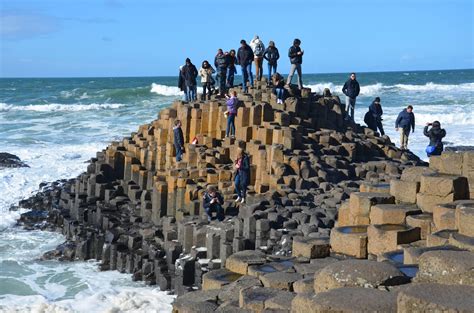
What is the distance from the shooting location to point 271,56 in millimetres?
21266

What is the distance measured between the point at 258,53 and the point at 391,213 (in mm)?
11715

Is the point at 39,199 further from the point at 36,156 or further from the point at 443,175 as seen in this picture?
the point at 443,175

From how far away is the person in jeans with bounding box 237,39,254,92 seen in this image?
20.8 meters

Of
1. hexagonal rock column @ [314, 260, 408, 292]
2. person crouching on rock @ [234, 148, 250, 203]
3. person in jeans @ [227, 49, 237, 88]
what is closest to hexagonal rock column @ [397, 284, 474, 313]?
hexagonal rock column @ [314, 260, 408, 292]

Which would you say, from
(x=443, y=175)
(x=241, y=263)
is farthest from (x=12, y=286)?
(x=443, y=175)

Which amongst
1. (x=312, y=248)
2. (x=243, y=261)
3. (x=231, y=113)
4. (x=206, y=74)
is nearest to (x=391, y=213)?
(x=312, y=248)

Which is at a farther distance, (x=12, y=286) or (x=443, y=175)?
(x=12, y=286)

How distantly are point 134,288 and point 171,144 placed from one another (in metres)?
6.29

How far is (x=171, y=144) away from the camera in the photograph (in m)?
19.5

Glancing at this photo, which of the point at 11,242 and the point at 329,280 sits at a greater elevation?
the point at 329,280

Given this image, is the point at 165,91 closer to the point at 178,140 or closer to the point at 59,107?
the point at 59,107

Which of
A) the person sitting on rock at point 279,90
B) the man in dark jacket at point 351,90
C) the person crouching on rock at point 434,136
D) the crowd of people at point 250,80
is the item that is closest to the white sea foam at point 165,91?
the crowd of people at point 250,80

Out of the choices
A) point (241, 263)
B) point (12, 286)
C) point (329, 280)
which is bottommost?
point (12, 286)

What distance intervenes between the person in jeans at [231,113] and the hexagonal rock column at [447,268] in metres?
11.5
